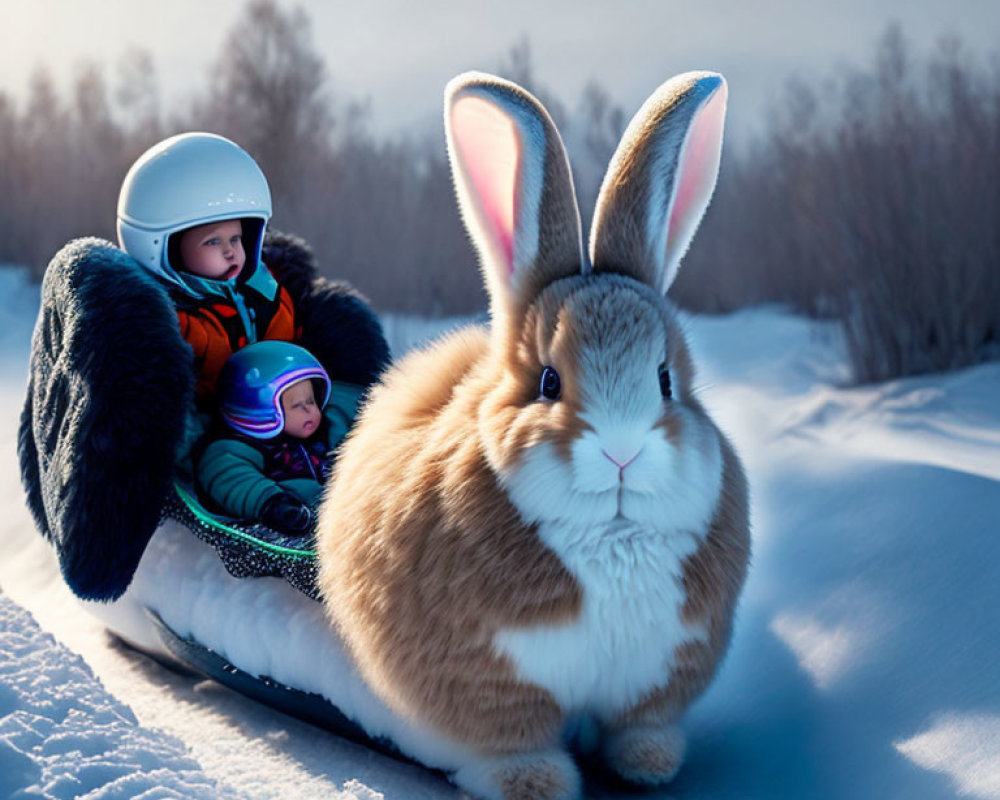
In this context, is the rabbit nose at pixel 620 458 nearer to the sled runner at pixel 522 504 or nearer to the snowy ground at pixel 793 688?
the sled runner at pixel 522 504

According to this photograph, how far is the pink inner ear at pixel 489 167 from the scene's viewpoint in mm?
2010

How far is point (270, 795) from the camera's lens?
1974 millimetres

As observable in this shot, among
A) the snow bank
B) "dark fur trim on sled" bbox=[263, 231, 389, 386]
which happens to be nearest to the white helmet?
"dark fur trim on sled" bbox=[263, 231, 389, 386]

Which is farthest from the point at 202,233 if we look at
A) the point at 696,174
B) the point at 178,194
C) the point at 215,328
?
the point at 696,174

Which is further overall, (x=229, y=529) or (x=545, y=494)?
(x=229, y=529)

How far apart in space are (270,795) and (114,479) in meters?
0.82

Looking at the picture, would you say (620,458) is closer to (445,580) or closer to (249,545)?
(445,580)

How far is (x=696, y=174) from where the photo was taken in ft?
6.98

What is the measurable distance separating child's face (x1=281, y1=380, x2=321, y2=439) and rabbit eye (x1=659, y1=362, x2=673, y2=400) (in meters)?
1.22

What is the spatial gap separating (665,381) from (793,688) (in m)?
0.91

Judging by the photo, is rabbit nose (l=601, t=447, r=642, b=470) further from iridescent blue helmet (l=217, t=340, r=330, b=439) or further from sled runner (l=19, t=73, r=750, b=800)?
iridescent blue helmet (l=217, t=340, r=330, b=439)

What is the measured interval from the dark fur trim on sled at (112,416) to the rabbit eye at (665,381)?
1.16 metres

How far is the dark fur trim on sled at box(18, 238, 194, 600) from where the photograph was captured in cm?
240

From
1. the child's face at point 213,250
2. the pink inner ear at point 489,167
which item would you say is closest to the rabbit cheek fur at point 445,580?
the pink inner ear at point 489,167
